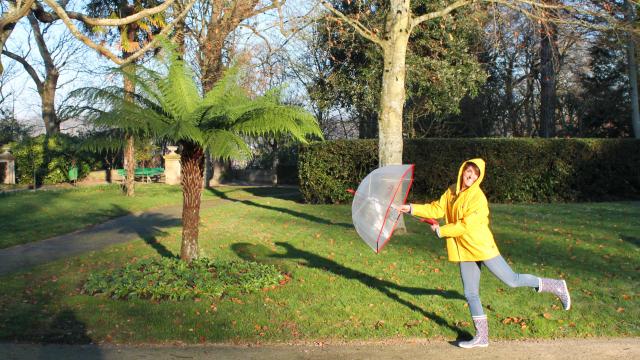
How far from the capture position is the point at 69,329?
227 inches

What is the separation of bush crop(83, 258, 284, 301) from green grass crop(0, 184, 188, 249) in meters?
4.54

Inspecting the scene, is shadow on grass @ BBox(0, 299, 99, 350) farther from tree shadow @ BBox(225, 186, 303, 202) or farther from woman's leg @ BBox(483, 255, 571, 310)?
tree shadow @ BBox(225, 186, 303, 202)

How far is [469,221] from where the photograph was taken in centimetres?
526

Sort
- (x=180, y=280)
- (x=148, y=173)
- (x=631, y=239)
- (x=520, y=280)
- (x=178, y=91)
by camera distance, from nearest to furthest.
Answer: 1. (x=520, y=280)
2. (x=180, y=280)
3. (x=178, y=91)
4. (x=631, y=239)
5. (x=148, y=173)

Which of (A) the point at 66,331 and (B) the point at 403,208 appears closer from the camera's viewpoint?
(B) the point at 403,208

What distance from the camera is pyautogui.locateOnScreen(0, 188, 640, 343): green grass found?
18.9 feet

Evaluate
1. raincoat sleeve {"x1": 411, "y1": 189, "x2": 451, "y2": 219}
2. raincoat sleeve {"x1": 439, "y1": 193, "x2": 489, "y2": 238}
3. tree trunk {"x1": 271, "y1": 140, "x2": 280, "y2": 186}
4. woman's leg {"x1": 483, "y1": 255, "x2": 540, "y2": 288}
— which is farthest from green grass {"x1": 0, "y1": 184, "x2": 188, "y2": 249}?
tree trunk {"x1": 271, "y1": 140, "x2": 280, "y2": 186}

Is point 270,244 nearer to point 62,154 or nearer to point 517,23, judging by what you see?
point 62,154

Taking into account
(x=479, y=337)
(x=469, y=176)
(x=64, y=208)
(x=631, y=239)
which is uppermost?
(x=469, y=176)

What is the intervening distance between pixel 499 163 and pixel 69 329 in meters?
13.6

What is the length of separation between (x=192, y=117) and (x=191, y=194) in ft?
3.65

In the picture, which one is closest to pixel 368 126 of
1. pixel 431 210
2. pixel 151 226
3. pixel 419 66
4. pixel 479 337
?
pixel 419 66

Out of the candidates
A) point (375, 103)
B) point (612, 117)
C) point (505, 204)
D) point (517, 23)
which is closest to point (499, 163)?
point (505, 204)

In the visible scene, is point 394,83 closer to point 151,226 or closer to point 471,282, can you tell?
point 471,282
